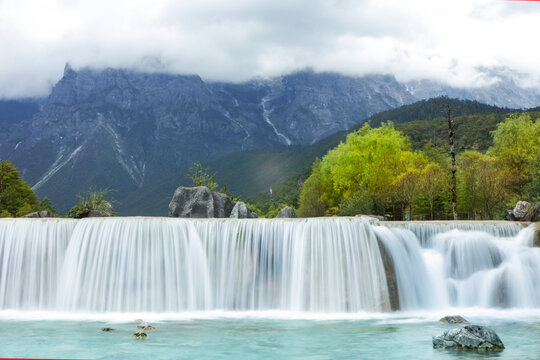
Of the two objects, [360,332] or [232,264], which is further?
[232,264]

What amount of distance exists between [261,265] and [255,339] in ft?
24.6

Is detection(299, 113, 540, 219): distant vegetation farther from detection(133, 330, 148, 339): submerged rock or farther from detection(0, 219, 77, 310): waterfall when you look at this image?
detection(133, 330, 148, 339): submerged rock

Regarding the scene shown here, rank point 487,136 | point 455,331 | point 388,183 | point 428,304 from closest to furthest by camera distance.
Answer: point 455,331 → point 428,304 → point 388,183 → point 487,136

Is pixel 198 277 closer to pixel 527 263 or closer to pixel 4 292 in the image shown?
pixel 4 292

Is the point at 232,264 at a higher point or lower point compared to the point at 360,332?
higher

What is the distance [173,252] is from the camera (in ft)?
86.4

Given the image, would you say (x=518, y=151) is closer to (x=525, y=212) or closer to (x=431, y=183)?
(x=431, y=183)

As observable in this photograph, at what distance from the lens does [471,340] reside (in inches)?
652

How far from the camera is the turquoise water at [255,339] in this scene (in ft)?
54.5

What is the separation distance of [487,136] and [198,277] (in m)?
108

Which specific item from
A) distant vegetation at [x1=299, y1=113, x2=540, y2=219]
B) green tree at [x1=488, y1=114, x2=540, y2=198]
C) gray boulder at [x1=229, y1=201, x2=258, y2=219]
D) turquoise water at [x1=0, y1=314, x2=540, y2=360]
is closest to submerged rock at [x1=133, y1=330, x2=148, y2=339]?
Result: turquoise water at [x1=0, y1=314, x2=540, y2=360]

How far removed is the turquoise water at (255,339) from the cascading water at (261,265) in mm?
2543

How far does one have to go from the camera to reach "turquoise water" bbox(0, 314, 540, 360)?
16625 millimetres

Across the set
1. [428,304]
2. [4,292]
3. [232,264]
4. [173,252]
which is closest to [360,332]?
[428,304]
